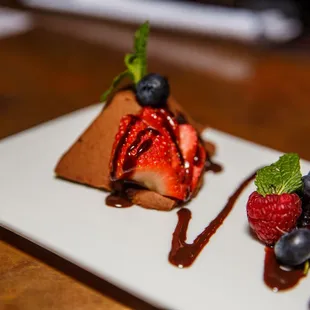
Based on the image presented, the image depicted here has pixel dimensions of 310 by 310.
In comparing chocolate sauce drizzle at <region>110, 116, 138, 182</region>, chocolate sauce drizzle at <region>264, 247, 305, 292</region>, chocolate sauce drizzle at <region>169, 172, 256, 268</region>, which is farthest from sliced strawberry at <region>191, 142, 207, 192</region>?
chocolate sauce drizzle at <region>264, 247, 305, 292</region>

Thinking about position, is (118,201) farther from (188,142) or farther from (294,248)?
(294,248)

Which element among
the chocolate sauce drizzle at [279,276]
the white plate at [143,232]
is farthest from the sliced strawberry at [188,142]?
the chocolate sauce drizzle at [279,276]

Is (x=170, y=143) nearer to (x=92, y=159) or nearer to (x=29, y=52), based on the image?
(x=92, y=159)

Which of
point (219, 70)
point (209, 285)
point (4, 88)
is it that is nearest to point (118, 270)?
point (209, 285)

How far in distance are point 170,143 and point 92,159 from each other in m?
0.26

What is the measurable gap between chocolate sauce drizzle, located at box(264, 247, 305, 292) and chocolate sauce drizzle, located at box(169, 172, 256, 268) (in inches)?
6.7

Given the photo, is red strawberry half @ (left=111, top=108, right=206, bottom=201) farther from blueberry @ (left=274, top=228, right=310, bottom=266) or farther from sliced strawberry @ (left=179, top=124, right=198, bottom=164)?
blueberry @ (left=274, top=228, right=310, bottom=266)

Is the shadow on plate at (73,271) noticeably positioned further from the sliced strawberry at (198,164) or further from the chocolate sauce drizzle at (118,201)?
the sliced strawberry at (198,164)

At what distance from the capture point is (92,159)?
1717 millimetres

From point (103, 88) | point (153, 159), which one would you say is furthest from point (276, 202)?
point (103, 88)

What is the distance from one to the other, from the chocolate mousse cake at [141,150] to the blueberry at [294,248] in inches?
14.6

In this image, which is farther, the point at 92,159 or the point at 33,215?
the point at 92,159

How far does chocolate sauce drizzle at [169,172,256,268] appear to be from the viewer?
1320 mm

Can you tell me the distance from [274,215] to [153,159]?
1.23 ft
